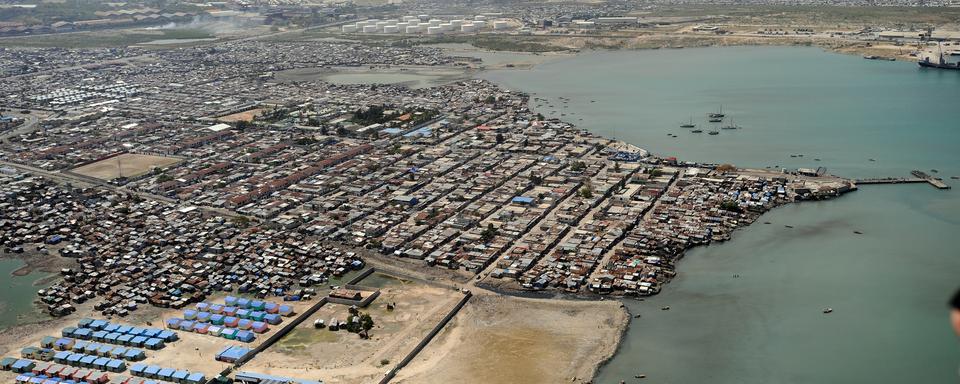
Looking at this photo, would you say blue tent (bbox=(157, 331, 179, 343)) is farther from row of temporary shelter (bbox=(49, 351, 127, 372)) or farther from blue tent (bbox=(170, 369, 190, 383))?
blue tent (bbox=(170, 369, 190, 383))

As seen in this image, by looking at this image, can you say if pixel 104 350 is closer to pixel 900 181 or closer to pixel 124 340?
pixel 124 340

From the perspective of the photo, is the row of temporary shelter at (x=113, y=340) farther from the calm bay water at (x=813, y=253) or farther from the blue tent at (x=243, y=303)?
the calm bay water at (x=813, y=253)

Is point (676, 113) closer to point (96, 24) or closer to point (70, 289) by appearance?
point (70, 289)

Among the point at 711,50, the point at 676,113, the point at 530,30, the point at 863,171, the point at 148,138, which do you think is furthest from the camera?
the point at 530,30

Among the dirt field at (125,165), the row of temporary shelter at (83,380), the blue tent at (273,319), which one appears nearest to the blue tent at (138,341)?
the row of temporary shelter at (83,380)

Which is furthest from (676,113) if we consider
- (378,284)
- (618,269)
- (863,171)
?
(378,284)

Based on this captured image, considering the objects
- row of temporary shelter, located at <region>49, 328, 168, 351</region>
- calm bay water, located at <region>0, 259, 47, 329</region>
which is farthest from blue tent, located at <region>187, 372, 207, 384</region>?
calm bay water, located at <region>0, 259, 47, 329</region>
